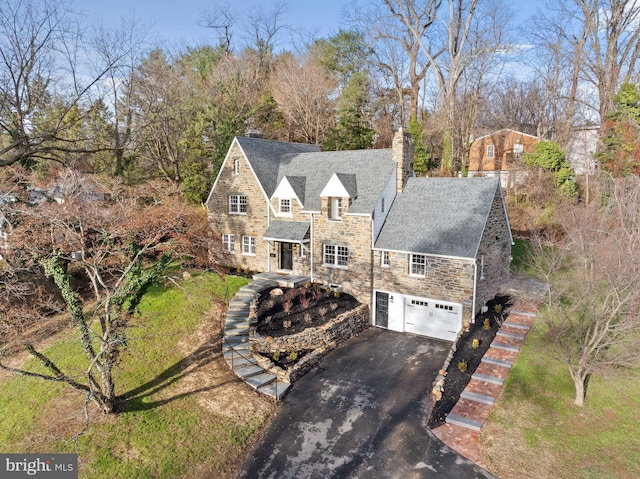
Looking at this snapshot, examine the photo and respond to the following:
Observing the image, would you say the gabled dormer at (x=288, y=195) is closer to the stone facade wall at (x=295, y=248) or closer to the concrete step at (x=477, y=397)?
the stone facade wall at (x=295, y=248)

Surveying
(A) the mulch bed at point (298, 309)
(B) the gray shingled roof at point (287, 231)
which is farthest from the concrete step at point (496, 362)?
(B) the gray shingled roof at point (287, 231)

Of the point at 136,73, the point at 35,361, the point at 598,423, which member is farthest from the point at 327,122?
the point at 598,423

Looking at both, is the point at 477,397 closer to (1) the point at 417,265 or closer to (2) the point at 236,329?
(1) the point at 417,265

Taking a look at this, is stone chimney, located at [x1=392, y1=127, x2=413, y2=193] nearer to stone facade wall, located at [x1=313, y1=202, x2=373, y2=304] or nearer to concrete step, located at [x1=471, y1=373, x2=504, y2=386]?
stone facade wall, located at [x1=313, y1=202, x2=373, y2=304]

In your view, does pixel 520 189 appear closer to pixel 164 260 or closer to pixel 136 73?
pixel 164 260

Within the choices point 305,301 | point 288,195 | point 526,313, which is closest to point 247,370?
point 305,301

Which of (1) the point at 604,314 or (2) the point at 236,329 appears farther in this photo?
(2) the point at 236,329
